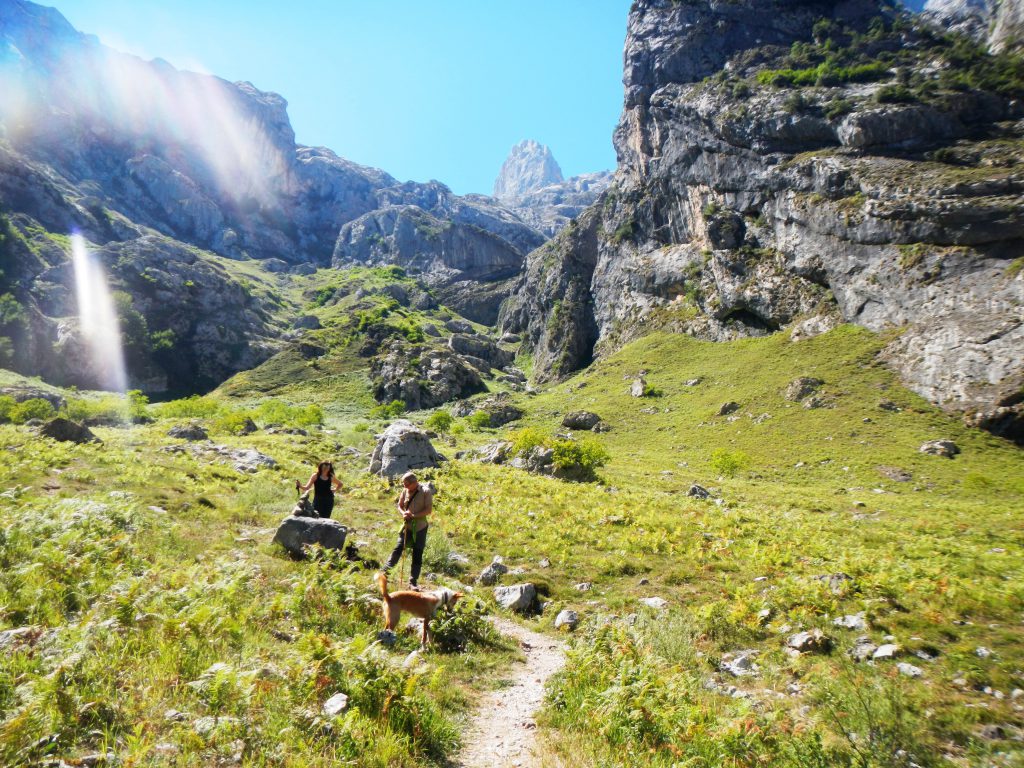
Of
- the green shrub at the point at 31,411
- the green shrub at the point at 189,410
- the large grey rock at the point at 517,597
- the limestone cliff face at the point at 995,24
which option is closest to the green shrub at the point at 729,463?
the large grey rock at the point at 517,597

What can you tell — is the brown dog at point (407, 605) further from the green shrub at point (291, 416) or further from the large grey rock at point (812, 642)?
the green shrub at point (291, 416)

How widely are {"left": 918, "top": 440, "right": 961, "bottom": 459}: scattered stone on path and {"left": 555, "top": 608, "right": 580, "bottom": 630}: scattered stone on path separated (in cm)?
4620

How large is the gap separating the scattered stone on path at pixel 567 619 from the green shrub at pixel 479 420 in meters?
65.5

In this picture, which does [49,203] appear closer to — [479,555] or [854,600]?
[479,555]

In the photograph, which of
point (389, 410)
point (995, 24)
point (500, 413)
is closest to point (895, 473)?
point (500, 413)

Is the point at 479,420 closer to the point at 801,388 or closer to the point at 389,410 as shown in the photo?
the point at 389,410

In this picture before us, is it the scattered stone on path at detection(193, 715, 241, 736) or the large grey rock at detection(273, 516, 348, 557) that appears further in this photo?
the large grey rock at detection(273, 516, 348, 557)

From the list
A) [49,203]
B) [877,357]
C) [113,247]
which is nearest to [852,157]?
[877,357]

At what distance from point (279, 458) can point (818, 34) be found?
15479cm

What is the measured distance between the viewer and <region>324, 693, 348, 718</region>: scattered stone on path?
507 cm

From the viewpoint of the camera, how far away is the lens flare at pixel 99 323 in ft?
348

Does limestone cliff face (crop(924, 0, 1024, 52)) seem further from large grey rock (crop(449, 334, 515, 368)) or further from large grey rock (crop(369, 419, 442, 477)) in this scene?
large grey rock (crop(369, 419, 442, 477))

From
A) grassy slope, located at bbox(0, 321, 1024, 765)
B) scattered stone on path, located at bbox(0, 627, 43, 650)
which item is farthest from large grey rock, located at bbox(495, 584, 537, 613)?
scattered stone on path, located at bbox(0, 627, 43, 650)

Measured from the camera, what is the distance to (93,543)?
884cm
